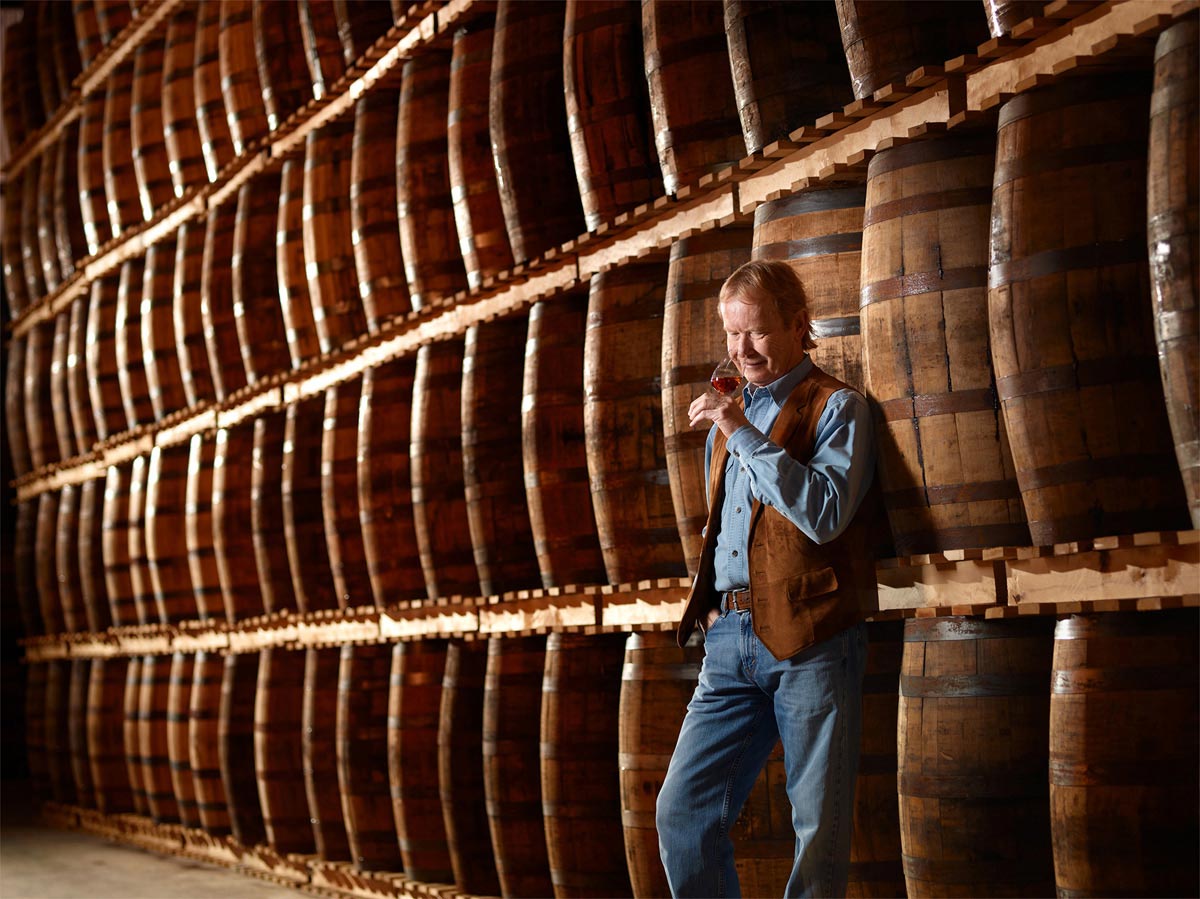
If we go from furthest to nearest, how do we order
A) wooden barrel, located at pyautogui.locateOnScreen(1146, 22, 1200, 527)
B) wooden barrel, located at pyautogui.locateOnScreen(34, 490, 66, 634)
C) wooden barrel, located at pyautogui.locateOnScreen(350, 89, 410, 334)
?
1. wooden barrel, located at pyautogui.locateOnScreen(34, 490, 66, 634)
2. wooden barrel, located at pyautogui.locateOnScreen(350, 89, 410, 334)
3. wooden barrel, located at pyautogui.locateOnScreen(1146, 22, 1200, 527)

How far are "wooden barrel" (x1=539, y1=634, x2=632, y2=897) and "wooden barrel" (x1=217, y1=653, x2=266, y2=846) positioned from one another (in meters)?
3.11

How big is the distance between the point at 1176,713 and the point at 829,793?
79cm

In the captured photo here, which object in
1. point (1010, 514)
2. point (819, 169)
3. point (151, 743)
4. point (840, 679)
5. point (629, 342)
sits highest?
point (819, 169)

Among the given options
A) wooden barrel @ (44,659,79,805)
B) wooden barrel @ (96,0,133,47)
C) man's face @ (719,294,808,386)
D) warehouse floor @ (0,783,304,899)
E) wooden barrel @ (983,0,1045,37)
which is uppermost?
wooden barrel @ (96,0,133,47)

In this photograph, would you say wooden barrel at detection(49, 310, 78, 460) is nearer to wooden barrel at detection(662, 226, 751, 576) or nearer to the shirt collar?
wooden barrel at detection(662, 226, 751, 576)

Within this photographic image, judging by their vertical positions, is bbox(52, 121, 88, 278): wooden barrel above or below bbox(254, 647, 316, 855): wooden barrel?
above

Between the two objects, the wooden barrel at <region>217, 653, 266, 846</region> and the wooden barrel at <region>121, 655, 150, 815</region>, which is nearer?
the wooden barrel at <region>217, 653, 266, 846</region>

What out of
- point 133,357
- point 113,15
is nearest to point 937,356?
point 133,357

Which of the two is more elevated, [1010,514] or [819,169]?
[819,169]

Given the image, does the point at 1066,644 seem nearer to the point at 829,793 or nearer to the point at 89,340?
the point at 829,793

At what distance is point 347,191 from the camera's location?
7086mm

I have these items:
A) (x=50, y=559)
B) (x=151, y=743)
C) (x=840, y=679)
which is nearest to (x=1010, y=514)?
(x=840, y=679)

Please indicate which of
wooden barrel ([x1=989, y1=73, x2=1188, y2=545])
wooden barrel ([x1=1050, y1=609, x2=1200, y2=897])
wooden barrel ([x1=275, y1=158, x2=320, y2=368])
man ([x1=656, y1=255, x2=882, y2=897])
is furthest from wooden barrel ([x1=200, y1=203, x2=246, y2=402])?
wooden barrel ([x1=1050, y1=609, x2=1200, y2=897])

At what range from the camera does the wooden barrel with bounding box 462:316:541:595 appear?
227 inches
